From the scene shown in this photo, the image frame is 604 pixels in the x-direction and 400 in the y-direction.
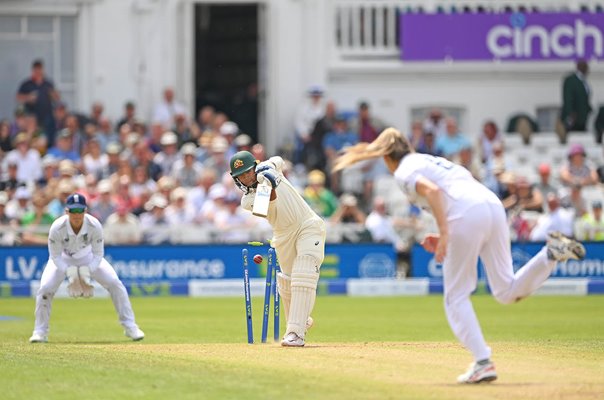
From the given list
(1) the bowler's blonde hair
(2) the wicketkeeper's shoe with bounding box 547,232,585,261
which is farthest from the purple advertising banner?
(2) the wicketkeeper's shoe with bounding box 547,232,585,261

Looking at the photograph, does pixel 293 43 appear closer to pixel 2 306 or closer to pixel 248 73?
pixel 248 73

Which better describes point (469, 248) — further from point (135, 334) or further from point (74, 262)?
point (74, 262)

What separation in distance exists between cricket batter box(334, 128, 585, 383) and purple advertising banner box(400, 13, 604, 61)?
58.0 ft

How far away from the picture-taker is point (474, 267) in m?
8.98

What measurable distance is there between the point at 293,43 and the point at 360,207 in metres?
4.23

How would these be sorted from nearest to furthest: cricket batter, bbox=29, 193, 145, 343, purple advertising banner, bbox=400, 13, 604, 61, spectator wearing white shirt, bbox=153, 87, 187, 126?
cricket batter, bbox=29, 193, 145, 343, spectator wearing white shirt, bbox=153, 87, 187, 126, purple advertising banner, bbox=400, 13, 604, 61

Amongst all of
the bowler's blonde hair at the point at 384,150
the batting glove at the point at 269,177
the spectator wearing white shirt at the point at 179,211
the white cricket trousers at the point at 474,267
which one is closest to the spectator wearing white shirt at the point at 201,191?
the spectator wearing white shirt at the point at 179,211

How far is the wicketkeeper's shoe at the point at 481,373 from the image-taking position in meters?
8.98

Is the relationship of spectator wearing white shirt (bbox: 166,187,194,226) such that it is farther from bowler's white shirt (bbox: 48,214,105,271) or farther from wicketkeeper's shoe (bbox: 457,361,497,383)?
wicketkeeper's shoe (bbox: 457,361,497,383)

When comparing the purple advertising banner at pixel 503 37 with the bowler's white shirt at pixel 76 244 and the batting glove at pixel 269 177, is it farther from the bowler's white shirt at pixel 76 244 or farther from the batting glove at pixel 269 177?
the batting glove at pixel 269 177

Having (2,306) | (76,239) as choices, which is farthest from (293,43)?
(76,239)

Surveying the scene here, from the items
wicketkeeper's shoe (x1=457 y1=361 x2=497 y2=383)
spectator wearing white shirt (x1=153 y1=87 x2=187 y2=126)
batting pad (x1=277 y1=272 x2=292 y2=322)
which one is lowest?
wicketkeeper's shoe (x1=457 y1=361 x2=497 y2=383)

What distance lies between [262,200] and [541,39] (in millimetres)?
16938

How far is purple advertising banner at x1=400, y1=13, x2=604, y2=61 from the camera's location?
26.6 m
